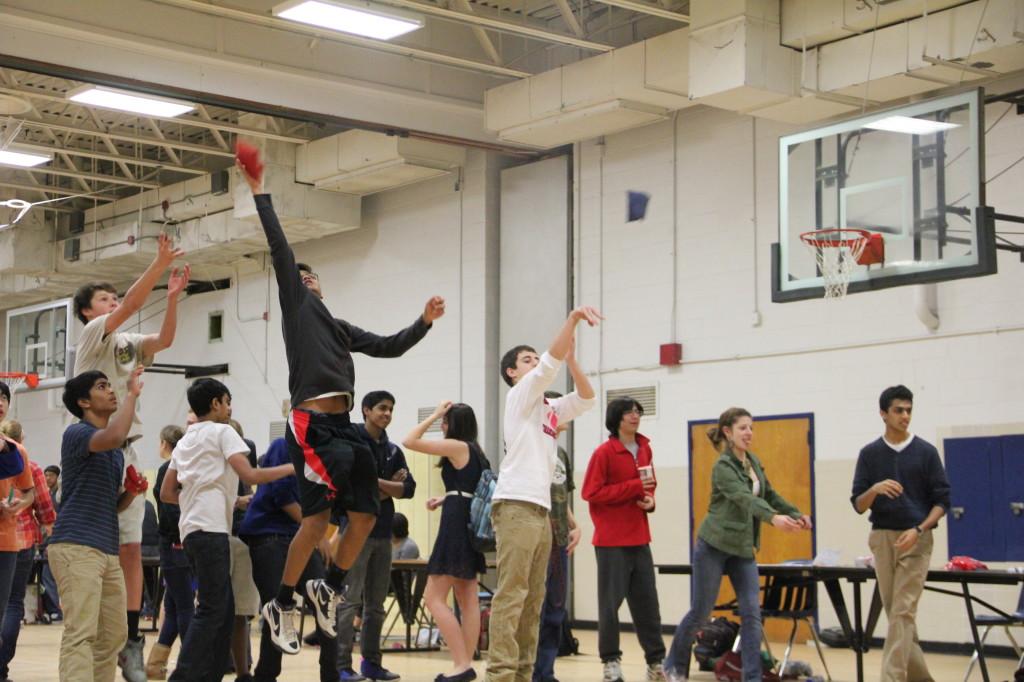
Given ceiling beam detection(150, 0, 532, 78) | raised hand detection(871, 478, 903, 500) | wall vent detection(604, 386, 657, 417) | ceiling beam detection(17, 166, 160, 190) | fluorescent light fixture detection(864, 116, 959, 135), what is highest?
ceiling beam detection(150, 0, 532, 78)

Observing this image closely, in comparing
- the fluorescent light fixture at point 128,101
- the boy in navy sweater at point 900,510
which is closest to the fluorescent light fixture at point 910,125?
the boy in navy sweater at point 900,510

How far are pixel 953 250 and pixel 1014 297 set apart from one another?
1838mm

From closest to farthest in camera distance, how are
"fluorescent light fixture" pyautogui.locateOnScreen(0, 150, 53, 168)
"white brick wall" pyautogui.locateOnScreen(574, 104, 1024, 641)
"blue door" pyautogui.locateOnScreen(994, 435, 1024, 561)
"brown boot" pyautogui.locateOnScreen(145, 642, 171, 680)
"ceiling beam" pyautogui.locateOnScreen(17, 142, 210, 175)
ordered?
1. "brown boot" pyautogui.locateOnScreen(145, 642, 171, 680)
2. "blue door" pyautogui.locateOnScreen(994, 435, 1024, 561)
3. "white brick wall" pyautogui.locateOnScreen(574, 104, 1024, 641)
4. "fluorescent light fixture" pyautogui.locateOnScreen(0, 150, 53, 168)
5. "ceiling beam" pyautogui.locateOnScreen(17, 142, 210, 175)

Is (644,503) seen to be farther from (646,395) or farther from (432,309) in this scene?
(646,395)

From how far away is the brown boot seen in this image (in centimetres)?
887

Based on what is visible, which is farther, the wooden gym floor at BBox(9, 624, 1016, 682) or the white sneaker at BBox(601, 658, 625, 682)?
the wooden gym floor at BBox(9, 624, 1016, 682)

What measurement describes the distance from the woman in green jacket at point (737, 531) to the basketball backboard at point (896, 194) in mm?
2465

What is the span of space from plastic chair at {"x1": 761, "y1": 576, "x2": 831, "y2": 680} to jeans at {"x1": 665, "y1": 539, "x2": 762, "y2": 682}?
75cm

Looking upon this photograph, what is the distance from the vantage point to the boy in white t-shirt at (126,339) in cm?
659

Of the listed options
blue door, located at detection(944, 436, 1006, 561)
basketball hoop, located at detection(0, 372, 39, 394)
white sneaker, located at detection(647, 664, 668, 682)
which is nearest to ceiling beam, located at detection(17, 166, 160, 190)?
basketball hoop, located at detection(0, 372, 39, 394)

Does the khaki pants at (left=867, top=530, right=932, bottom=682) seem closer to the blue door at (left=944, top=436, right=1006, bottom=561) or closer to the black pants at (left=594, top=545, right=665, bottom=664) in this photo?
the black pants at (left=594, top=545, right=665, bottom=664)

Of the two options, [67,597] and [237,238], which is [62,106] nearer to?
[237,238]

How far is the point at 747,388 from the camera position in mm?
13602

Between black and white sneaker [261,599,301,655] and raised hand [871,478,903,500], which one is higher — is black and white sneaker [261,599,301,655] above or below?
below
